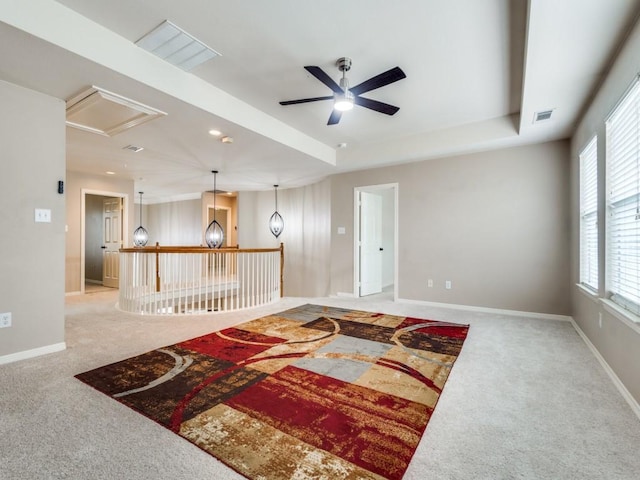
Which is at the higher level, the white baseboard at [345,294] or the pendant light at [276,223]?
the pendant light at [276,223]

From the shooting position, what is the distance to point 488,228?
482 centimetres

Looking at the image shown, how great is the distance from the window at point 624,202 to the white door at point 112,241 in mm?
8582

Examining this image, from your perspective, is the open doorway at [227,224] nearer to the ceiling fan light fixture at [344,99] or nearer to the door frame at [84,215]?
the door frame at [84,215]

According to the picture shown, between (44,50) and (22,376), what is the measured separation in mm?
2524

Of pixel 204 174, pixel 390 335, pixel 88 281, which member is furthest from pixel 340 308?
pixel 88 281

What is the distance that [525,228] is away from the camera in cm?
455

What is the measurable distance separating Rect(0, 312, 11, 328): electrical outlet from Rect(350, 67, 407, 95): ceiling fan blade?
146 inches

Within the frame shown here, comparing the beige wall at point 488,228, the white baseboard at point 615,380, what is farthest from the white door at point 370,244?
the white baseboard at point 615,380

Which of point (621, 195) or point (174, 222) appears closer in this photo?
point (621, 195)

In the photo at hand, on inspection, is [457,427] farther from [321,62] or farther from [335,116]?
[321,62]

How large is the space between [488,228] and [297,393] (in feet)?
13.1

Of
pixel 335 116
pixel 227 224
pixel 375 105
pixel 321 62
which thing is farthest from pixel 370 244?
pixel 227 224

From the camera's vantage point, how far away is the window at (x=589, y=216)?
324 cm

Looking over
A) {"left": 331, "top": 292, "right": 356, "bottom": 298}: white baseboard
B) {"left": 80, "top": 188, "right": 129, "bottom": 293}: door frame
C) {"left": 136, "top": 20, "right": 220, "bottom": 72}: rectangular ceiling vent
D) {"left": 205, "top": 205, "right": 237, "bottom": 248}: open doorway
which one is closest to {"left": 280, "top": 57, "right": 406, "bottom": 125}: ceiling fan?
{"left": 136, "top": 20, "right": 220, "bottom": 72}: rectangular ceiling vent
